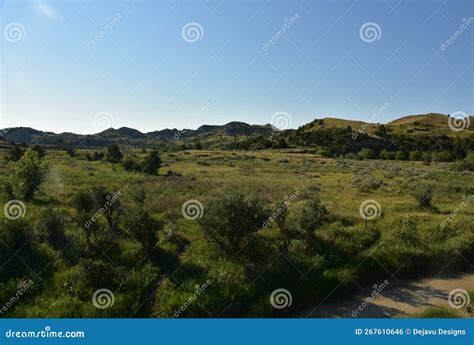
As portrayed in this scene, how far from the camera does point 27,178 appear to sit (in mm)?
22484

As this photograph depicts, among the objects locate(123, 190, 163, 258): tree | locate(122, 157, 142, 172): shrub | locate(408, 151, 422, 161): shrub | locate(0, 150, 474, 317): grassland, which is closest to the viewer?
locate(0, 150, 474, 317): grassland

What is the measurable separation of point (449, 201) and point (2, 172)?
120 ft

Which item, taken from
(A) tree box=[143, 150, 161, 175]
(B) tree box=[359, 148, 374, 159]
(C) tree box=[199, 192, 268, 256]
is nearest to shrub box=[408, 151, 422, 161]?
(B) tree box=[359, 148, 374, 159]

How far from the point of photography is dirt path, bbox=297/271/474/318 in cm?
1204

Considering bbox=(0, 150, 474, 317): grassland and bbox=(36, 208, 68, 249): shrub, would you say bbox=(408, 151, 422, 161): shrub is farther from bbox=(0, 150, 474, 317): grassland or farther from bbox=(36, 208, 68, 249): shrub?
bbox=(36, 208, 68, 249): shrub

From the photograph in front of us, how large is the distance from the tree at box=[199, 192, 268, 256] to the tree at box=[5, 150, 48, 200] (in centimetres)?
1279

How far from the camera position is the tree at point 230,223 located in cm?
1484

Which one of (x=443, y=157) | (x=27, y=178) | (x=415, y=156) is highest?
(x=415, y=156)

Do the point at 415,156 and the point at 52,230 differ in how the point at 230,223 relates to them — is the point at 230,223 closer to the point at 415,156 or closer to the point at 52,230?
the point at 52,230

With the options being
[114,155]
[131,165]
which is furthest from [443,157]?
[114,155]

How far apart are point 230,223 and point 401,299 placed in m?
6.91

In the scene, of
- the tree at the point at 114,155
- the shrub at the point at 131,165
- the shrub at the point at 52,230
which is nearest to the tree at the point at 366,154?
the tree at the point at 114,155

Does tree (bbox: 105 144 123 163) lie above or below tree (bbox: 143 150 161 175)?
above

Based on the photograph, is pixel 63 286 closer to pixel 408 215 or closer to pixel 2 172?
pixel 408 215
